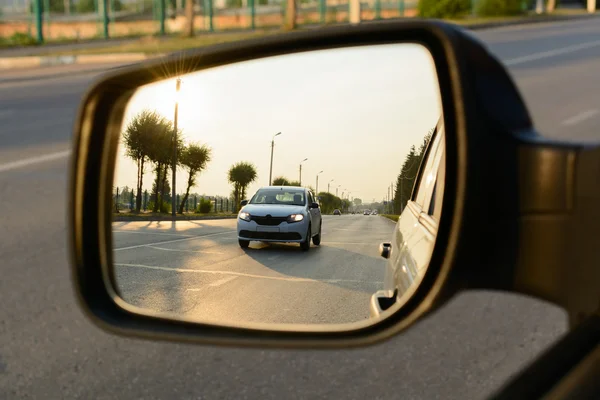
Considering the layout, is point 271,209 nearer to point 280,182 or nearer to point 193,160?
point 280,182

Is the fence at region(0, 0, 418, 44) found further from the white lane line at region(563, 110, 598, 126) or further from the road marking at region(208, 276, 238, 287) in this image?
the road marking at region(208, 276, 238, 287)

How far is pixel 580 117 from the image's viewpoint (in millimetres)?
13688

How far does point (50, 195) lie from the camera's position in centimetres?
946

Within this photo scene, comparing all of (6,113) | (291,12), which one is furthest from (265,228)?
(291,12)

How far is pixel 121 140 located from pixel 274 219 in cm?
43

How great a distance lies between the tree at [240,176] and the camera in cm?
154

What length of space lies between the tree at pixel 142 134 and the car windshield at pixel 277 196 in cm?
29

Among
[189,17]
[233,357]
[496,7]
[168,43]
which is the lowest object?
[233,357]

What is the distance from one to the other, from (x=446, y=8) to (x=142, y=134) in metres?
40.6

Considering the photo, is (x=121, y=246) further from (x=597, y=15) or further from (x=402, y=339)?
(x=597, y=15)

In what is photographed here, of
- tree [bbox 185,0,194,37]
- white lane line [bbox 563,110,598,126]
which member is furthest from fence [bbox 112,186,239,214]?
tree [bbox 185,0,194,37]

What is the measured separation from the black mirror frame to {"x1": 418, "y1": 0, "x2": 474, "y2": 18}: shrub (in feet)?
129

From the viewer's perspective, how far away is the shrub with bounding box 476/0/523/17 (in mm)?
41062

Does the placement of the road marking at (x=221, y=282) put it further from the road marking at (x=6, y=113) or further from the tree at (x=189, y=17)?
the tree at (x=189, y=17)
